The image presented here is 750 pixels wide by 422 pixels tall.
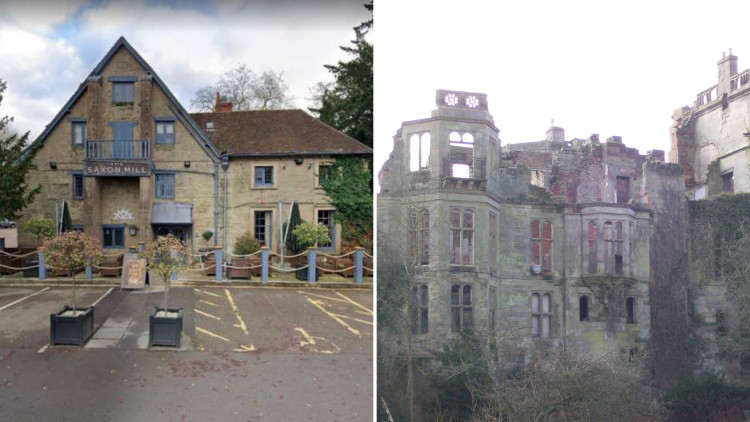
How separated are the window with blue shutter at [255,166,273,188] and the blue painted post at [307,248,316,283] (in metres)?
0.49

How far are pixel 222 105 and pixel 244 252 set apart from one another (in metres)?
0.92

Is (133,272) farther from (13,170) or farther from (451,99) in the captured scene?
(451,99)

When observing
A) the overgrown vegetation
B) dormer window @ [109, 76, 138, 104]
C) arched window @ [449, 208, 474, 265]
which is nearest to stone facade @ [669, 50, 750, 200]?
arched window @ [449, 208, 474, 265]

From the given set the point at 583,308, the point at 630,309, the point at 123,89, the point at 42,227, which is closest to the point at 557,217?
the point at 583,308

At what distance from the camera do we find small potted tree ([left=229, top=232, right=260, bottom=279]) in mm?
2787

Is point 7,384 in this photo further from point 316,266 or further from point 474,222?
point 474,222

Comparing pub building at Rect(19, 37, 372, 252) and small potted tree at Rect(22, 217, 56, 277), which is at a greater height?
pub building at Rect(19, 37, 372, 252)

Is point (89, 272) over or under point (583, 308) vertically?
over

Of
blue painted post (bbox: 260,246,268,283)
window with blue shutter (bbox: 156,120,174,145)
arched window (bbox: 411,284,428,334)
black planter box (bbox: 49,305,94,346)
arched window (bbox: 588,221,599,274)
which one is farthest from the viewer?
blue painted post (bbox: 260,246,268,283)

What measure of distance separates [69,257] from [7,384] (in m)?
0.73

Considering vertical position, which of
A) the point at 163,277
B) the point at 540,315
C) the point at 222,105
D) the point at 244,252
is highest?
the point at 222,105

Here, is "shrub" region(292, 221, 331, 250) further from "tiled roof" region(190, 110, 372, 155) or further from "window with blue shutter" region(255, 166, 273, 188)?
"tiled roof" region(190, 110, 372, 155)

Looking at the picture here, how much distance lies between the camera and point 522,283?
2295 mm

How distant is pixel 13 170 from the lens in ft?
8.86
